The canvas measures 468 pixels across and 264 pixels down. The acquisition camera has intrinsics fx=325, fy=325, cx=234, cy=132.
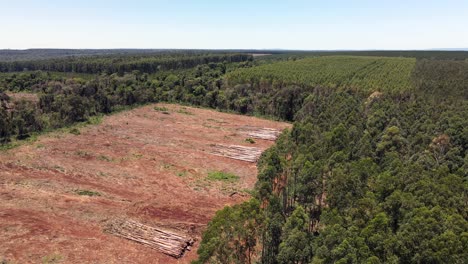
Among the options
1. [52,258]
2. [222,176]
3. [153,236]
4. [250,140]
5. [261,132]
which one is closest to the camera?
[52,258]

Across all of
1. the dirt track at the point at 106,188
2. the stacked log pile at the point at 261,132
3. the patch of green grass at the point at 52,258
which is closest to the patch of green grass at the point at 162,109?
the dirt track at the point at 106,188

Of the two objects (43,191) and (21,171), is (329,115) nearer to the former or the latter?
(43,191)

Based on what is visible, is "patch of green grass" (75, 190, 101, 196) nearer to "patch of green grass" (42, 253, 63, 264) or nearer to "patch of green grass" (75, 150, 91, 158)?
"patch of green grass" (42, 253, 63, 264)

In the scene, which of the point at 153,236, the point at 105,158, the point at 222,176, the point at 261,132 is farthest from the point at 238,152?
the point at 153,236

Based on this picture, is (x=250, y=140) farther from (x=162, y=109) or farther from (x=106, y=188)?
(x=162, y=109)

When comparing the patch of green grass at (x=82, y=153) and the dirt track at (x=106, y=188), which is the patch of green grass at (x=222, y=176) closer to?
the dirt track at (x=106, y=188)

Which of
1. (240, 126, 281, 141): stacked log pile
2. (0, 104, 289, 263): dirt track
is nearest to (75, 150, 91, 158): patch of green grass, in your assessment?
(0, 104, 289, 263): dirt track
